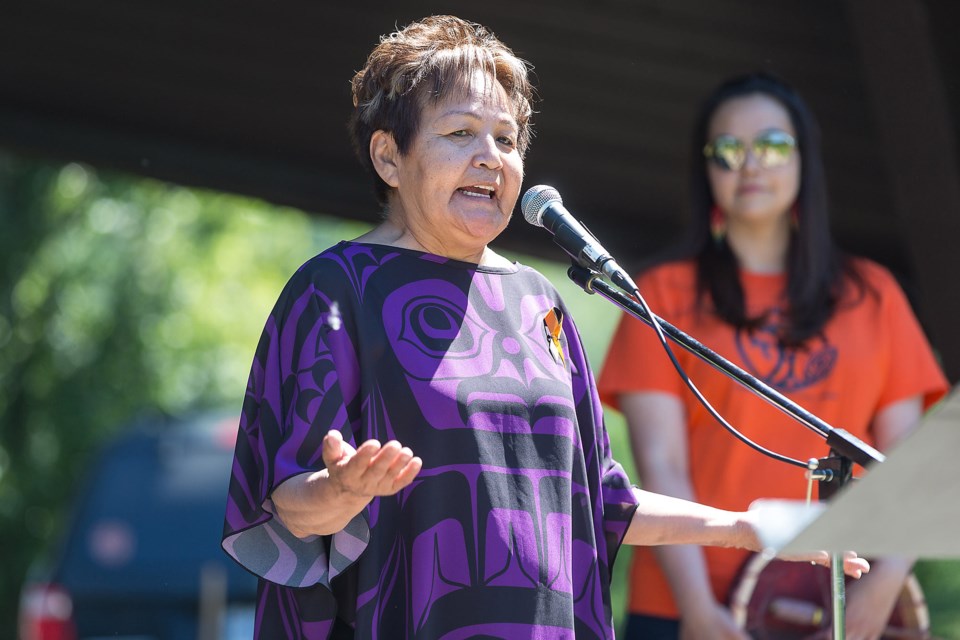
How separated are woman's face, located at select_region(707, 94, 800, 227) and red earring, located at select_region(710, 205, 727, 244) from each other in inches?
0.7

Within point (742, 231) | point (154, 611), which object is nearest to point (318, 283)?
point (742, 231)

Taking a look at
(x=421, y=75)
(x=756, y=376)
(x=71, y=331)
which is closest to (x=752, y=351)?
(x=756, y=376)

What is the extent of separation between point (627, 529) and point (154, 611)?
153 inches

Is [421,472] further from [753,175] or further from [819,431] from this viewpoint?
[753,175]

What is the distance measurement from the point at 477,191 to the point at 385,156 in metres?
0.18

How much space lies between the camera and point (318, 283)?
205cm

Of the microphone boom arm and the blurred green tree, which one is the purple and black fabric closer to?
the microphone boom arm

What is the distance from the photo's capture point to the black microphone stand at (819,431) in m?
1.94

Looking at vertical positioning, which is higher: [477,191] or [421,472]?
[477,191]

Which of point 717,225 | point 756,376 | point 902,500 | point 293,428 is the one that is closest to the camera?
point 902,500

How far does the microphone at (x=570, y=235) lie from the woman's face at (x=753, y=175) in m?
1.14

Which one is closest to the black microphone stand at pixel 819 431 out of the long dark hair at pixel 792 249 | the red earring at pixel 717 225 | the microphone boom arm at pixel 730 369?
the microphone boom arm at pixel 730 369

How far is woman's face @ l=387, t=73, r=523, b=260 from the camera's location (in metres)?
2.14

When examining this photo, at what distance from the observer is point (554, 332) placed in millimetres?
2213
